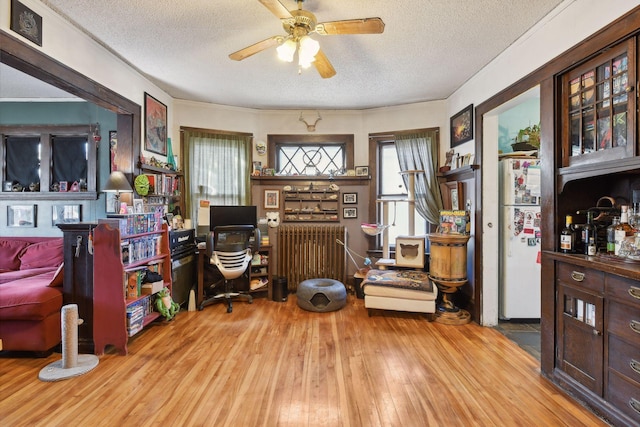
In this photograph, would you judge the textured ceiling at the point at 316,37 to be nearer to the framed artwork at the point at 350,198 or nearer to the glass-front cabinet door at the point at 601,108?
the glass-front cabinet door at the point at 601,108

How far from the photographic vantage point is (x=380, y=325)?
10.3 feet

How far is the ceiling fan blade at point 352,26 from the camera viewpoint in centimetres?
182

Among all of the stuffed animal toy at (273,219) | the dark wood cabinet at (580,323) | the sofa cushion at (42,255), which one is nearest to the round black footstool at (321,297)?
the stuffed animal toy at (273,219)

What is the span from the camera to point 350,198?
4387 mm

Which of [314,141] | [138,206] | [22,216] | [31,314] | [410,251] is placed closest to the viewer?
[31,314]

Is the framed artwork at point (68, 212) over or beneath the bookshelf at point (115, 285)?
over

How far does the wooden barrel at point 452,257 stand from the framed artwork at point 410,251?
407mm

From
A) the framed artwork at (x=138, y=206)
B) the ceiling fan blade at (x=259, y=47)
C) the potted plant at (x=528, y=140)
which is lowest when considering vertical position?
the framed artwork at (x=138, y=206)

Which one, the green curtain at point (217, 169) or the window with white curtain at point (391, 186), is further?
the window with white curtain at point (391, 186)

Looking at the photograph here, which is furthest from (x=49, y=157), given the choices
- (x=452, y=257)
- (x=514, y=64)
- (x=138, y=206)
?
(x=514, y=64)

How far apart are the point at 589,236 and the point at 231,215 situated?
3.60 metres

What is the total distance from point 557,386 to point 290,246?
311 cm

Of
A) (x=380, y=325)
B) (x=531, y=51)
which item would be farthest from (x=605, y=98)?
(x=380, y=325)

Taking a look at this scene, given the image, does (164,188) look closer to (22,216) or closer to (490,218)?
(22,216)
